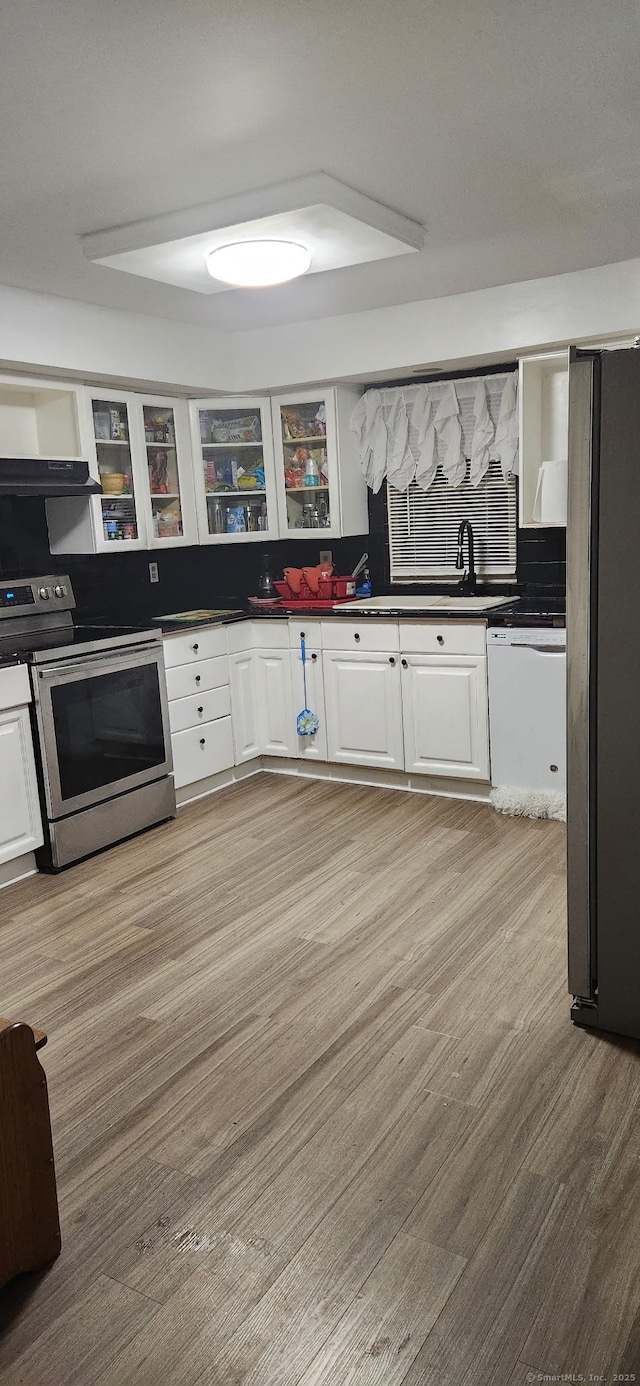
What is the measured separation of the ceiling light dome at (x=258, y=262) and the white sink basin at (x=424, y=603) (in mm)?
1817

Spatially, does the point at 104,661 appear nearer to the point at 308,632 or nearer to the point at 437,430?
the point at 308,632

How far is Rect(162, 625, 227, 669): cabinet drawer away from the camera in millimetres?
4652

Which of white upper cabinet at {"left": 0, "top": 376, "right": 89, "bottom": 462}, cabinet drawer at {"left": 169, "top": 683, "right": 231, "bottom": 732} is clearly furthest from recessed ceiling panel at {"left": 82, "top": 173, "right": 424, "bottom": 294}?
cabinet drawer at {"left": 169, "top": 683, "right": 231, "bottom": 732}

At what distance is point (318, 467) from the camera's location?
17.3ft

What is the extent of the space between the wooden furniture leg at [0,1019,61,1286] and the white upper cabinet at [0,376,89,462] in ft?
10.3

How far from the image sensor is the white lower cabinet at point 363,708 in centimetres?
478

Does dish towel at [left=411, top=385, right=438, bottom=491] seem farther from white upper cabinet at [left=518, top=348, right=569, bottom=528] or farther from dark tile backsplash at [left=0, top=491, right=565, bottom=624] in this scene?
white upper cabinet at [left=518, top=348, right=569, bottom=528]

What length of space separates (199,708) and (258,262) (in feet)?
7.52

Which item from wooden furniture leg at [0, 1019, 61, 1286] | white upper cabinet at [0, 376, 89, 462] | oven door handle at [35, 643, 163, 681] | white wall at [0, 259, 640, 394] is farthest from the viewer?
white upper cabinet at [0, 376, 89, 462]

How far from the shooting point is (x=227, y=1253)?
1866 mm

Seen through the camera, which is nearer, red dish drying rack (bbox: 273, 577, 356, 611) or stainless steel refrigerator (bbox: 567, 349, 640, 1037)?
stainless steel refrigerator (bbox: 567, 349, 640, 1037)

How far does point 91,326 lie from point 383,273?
1.30m

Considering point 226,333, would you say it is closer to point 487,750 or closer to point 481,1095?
point 487,750

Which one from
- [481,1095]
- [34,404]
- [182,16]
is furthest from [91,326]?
[481,1095]
